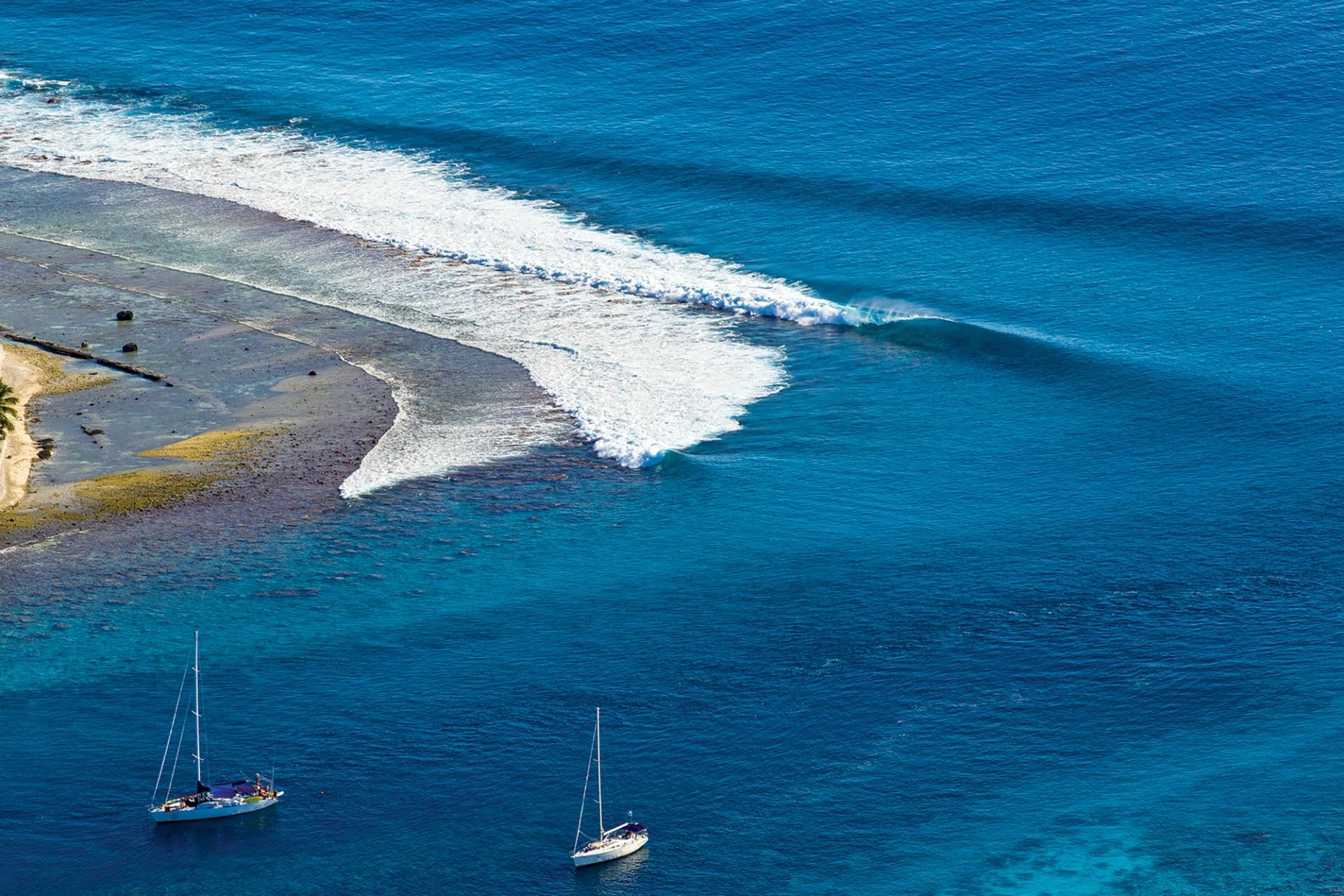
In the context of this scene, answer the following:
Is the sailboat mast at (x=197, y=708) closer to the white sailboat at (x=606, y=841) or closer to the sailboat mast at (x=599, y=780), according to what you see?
the white sailboat at (x=606, y=841)

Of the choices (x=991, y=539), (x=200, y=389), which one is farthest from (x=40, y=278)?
(x=991, y=539)

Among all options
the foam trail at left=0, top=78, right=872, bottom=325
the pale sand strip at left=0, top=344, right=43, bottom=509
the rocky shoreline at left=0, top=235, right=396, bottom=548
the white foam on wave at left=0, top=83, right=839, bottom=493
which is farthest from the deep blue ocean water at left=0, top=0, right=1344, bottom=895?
the pale sand strip at left=0, top=344, right=43, bottom=509

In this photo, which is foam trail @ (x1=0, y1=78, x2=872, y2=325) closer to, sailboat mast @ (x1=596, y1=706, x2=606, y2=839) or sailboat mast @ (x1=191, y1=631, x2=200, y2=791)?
sailboat mast @ (x1=596, y1=706, x2=606, y2=839)

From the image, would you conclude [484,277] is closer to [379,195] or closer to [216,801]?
[379,195]

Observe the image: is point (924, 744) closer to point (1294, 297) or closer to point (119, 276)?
point (1294, 297)

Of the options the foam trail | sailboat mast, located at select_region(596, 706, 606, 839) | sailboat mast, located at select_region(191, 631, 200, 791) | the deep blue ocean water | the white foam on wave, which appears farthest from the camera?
the foam trail

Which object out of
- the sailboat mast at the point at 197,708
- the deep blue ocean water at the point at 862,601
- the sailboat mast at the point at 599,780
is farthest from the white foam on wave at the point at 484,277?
the sailboat mast at the point at 599,780

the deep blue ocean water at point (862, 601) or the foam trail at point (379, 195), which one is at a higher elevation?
the foam trail at point (379, 195)
